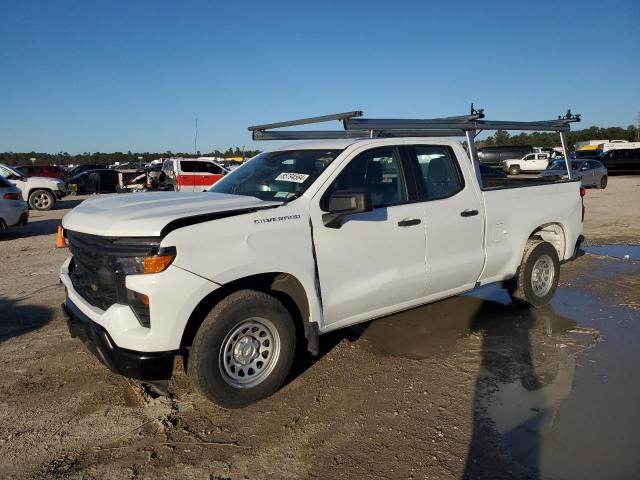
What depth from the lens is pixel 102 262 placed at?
3471 mm

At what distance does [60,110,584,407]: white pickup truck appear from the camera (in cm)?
328

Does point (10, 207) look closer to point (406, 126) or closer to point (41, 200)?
point (41, 200)

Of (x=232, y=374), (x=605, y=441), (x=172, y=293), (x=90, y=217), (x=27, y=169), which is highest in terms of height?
(x=27, y=169)

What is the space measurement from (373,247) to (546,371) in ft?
5.90

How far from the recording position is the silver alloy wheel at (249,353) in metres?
3.59

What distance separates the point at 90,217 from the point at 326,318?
1.88m

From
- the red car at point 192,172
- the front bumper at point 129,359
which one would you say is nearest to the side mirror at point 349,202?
the front bumper at point 129,359

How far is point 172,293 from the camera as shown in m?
3.21

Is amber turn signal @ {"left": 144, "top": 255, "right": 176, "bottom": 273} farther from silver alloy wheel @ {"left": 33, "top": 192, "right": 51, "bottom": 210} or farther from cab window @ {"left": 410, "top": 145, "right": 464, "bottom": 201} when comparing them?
silver alloy wheel @ {"left": 33, "top": 192, "right": 51, "bottom": 210}

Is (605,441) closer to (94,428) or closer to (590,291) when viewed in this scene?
(94,428)

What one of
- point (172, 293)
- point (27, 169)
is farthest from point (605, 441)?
point (27, 169)

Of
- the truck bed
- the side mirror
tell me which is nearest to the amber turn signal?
the side mirror

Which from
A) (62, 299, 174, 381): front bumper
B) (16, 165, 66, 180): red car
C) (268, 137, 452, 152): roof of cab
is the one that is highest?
(16, 165, 66, 180): red car

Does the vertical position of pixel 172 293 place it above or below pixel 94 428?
above
